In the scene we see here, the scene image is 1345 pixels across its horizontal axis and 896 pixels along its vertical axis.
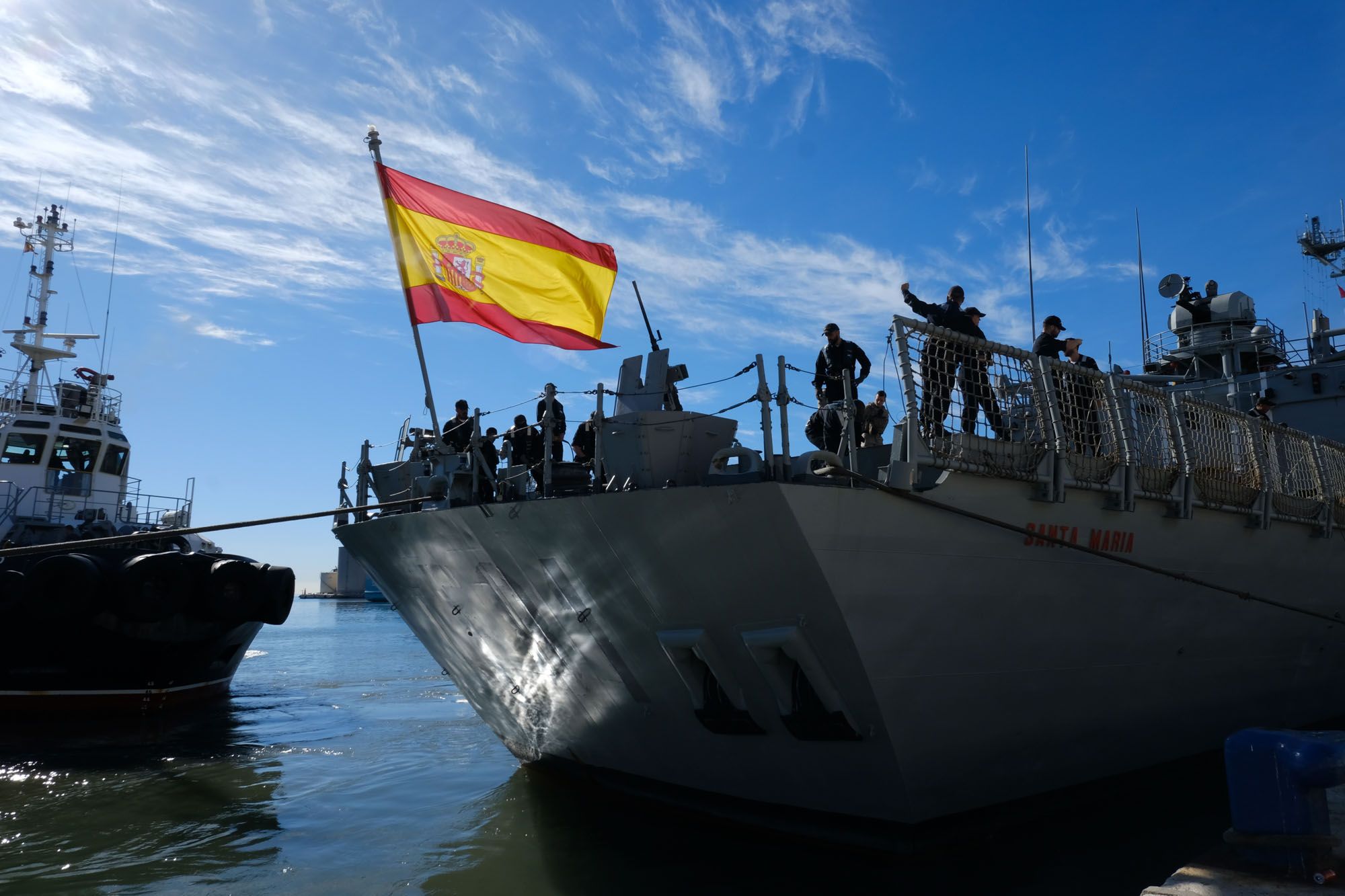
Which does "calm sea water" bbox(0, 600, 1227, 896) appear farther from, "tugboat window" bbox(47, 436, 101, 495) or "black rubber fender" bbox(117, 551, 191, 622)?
"tugboat window" bbox(47, 436, 101, 495)

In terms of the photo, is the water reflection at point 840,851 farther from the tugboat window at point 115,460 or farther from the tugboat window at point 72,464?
the tugboat window at point 115,460

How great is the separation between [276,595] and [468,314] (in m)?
11.3

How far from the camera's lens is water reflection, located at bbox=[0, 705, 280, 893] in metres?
8.01

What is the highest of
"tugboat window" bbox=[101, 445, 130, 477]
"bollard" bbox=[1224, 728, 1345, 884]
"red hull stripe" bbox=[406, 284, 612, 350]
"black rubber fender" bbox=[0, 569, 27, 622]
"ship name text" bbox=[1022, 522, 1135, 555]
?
"tugboat window" bbox=[101, 445, 130, 477]

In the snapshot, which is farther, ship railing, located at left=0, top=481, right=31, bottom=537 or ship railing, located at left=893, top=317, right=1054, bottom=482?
ship railing, located at left=0, top=481, right=31, bottom=537

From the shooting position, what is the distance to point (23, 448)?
2234 centimetres

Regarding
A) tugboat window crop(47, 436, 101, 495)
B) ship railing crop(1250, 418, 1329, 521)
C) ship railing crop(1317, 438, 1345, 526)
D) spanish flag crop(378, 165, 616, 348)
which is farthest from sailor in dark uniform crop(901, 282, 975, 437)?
tugboat window crop(47, 436, 101, 495)

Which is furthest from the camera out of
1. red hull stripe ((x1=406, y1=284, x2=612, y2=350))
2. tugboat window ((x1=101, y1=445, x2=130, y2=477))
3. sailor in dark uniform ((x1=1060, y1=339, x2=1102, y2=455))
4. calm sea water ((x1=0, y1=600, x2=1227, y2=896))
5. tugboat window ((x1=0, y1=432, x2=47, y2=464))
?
tugboat window ((x1=101, y1=445, x2=130, y2=477))

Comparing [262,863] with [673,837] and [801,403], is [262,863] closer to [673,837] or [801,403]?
[673,837]

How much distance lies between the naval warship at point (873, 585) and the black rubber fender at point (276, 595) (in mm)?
7821

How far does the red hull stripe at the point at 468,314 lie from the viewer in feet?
27.6

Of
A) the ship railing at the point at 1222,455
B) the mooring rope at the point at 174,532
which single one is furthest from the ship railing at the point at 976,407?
the mooring rope at the point at 174,532

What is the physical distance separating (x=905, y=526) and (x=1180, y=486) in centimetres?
368

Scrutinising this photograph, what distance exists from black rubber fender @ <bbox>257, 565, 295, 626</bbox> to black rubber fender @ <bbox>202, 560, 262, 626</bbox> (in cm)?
17
